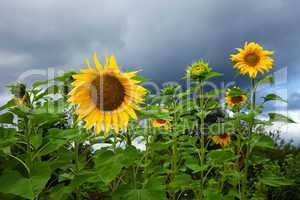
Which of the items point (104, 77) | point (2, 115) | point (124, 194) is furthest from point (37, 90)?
point (124, 194)

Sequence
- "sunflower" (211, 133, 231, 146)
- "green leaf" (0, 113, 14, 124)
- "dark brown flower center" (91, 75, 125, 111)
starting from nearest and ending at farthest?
"dark brown flower center" (91, 75, 125, 111) → "green leaf" (0, 113, 14, 124) → "sunflower" (211, 133, 231, 146)

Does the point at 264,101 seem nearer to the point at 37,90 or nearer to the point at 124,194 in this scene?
the point at 124,194

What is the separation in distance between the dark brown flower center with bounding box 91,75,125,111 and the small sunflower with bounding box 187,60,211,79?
1.37 m

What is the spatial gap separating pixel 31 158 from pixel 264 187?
4.95m

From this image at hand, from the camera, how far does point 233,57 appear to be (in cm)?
439

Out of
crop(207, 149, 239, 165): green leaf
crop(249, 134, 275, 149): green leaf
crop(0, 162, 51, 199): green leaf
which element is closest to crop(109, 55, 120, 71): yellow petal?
crop(0, 162, 51, 199): green leaf

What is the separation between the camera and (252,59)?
14.4 ft

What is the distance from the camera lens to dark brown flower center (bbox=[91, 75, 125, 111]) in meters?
2.66

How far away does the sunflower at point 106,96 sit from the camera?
259 cm

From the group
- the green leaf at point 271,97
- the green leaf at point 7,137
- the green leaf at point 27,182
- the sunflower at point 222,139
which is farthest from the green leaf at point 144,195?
the sunflower at point 222,139

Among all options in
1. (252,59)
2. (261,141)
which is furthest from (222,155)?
(252,59)

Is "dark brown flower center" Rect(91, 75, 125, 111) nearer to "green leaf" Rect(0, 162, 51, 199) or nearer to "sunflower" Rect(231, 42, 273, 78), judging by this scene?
"green leaf" Rect(0, 162, 51, 199)

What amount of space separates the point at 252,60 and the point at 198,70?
814 mm

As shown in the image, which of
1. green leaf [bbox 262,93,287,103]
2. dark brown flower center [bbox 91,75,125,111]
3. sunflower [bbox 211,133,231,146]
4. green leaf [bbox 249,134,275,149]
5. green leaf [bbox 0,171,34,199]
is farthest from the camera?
sunflower [bbox 211,133,231,146]
